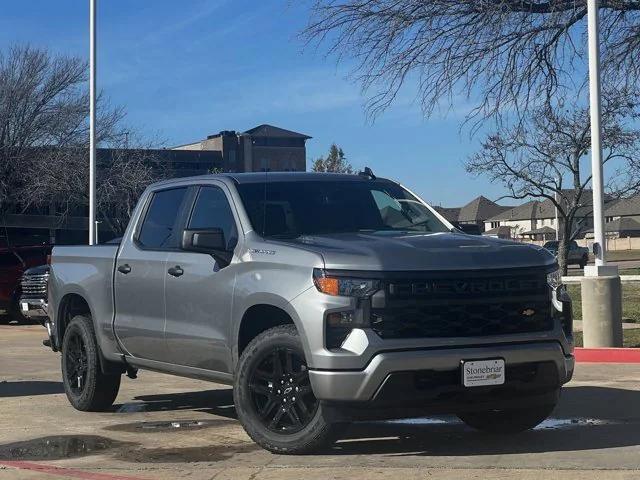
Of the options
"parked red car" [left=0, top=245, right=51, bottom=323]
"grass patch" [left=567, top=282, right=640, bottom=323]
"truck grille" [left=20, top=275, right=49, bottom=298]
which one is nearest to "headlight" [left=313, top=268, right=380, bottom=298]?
"grass patch" [left=567, top=282, right=640, bottom=323]

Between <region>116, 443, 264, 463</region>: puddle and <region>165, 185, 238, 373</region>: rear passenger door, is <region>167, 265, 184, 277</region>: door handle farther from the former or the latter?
<region>116, 443, 264, 463</region>: puddle

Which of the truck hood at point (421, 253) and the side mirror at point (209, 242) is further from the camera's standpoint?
the side mirror at point (209, 242)

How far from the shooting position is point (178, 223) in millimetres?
8117

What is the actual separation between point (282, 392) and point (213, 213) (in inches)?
69.3

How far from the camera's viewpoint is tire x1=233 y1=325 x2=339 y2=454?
6453 mm

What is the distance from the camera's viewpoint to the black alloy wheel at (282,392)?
6516mm

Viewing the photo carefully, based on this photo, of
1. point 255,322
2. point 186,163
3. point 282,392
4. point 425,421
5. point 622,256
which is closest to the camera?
point 282,392

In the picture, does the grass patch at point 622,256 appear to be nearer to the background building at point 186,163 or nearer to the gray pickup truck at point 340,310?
the background building at point 186,163

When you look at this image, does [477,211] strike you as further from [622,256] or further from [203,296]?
[203,296]

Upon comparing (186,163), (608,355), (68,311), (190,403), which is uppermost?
(186,163)

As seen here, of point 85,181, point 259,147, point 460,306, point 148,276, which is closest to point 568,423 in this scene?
point 460,306

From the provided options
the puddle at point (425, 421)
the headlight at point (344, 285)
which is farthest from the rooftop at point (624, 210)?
the headlight at point (344, 285)

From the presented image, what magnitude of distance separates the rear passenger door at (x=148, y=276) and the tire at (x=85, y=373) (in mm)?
585

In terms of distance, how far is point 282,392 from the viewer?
6617 mm
